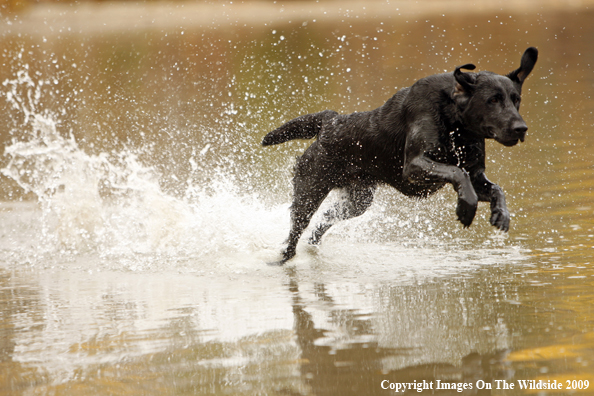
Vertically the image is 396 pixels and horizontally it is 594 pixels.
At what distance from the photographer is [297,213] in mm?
5160

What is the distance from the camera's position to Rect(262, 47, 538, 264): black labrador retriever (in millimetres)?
3961

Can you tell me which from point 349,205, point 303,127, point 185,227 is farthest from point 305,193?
point 185,227

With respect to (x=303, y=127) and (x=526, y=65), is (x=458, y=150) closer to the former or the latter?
(x=526, y=65)

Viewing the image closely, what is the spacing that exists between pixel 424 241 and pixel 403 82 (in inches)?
328

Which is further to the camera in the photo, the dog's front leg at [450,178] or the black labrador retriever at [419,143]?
the black labrador retriever at [419,143]

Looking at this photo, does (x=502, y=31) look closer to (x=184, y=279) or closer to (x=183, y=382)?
(x=184, y=279)

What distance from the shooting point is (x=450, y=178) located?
156 inches

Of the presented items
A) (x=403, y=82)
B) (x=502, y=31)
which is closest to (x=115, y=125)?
(x=403, y=82)

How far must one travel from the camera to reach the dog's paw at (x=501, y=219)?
3990mm

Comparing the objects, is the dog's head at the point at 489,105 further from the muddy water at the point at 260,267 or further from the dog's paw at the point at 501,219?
the muddy water at the point at 260,267

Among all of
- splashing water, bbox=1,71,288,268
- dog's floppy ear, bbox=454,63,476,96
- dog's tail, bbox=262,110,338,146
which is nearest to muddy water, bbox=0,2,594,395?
splashing water, bbox=1,71,288,268

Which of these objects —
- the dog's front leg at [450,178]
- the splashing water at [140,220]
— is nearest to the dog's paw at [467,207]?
the dog's front leg at [450,178]

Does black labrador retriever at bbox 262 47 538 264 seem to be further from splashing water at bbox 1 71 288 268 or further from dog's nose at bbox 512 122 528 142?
splashing water at bbox 1 71 288 268

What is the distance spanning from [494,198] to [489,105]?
602mm
